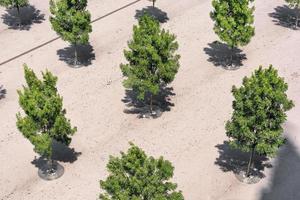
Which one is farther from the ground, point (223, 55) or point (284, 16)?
point (284, 16)

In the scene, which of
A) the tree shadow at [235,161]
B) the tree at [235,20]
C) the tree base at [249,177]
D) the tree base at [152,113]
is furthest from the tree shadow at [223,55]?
the tree base at [249,177]

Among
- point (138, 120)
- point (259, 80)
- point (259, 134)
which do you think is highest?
point (259, 80)

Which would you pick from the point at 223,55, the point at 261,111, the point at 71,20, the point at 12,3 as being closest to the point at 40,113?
the point at 71,20

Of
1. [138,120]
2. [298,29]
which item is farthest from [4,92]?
[298,29]

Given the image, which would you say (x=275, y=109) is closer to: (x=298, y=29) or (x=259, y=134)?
(x=259, y=134)

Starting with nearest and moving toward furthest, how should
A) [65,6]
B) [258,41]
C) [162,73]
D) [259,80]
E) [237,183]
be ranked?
Answer: [259,80]
[237,183]
[162,73]
[65,6]
[258,41]

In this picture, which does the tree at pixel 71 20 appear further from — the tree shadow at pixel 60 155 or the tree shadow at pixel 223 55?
the tree shadow at pixel 223 55

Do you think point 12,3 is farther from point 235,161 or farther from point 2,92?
point 235,161
